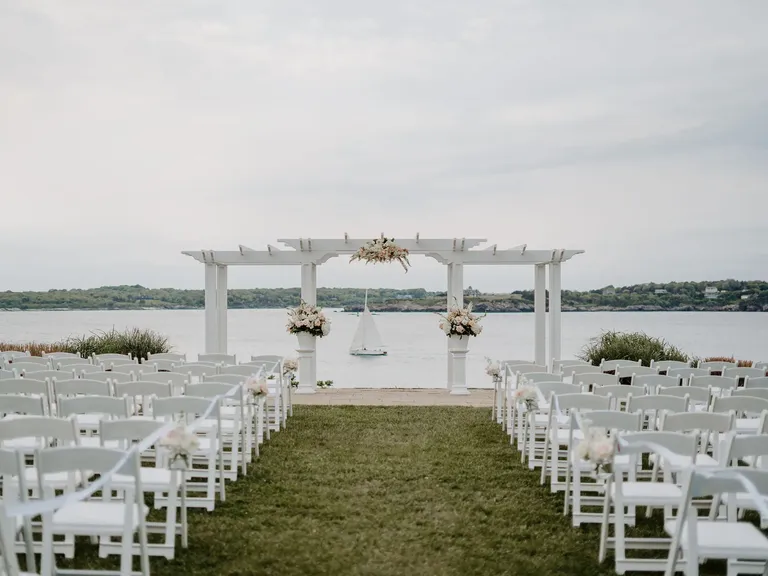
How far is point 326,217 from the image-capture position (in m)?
21.8

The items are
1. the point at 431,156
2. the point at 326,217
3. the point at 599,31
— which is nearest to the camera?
the point at 599,31

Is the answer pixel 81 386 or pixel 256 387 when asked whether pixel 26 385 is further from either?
pixel 256 387

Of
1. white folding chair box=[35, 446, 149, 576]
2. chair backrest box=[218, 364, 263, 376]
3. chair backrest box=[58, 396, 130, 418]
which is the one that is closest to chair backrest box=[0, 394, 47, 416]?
chair backrest box=[58, 396, 130, 418]

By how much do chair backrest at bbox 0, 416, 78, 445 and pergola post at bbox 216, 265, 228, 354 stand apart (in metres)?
9.31

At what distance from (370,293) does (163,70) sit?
30.3 feet

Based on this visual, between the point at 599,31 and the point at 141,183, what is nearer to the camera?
the point at 599,31

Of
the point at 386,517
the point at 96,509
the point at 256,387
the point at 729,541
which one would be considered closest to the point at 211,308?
the point at 256,387

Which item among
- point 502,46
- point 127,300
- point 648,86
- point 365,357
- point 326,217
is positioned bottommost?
point 365,357

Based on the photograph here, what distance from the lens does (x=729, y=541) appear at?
3314 mm

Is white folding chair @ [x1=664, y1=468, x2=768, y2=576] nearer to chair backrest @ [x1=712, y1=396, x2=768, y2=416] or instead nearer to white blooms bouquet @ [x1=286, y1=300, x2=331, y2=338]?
chair backrest @ [x1=712, y1=396, x2=768, y2=416]

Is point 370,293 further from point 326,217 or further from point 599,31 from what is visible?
point 599,31

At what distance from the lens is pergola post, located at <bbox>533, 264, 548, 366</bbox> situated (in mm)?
13578

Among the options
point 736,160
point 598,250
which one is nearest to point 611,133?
point 736,160

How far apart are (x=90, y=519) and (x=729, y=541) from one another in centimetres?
310
